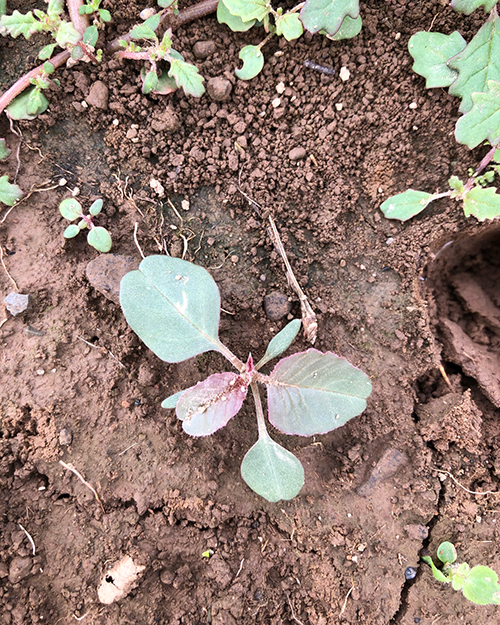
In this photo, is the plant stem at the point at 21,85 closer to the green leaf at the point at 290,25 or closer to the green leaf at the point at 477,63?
the green leaf at the point at 290,25

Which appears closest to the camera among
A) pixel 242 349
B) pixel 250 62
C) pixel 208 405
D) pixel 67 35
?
pixel 208 405

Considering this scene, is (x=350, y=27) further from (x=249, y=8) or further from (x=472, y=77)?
(x=472, y=77)

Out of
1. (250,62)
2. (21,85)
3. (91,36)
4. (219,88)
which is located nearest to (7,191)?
(21,85)

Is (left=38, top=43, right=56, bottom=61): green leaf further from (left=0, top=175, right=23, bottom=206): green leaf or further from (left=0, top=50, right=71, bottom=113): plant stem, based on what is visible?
(left=0, top=175, right=23, bottom=206): green leaf

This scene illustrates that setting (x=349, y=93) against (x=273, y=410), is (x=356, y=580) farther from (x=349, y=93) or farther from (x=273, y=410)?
(x=349, y=93)

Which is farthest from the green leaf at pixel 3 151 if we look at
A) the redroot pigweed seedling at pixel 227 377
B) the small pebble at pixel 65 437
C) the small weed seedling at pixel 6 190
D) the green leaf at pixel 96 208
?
the small pebble at pixel 65 437

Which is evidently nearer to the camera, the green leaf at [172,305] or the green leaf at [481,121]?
the green leaf at [172,305]
